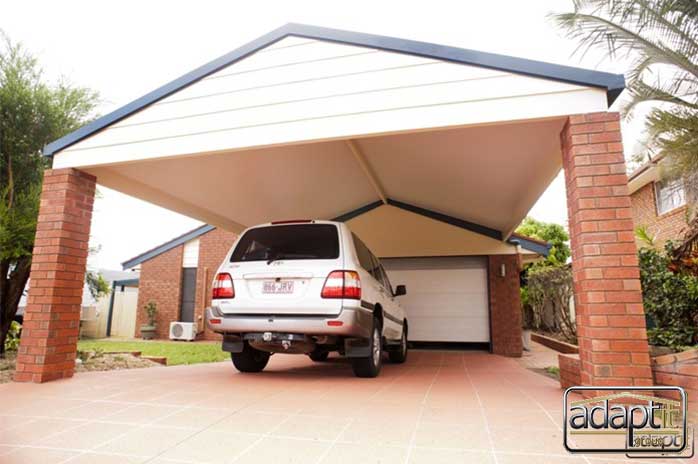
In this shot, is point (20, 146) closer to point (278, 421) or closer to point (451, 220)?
point (278, 421)

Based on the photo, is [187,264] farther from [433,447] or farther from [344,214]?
[433,447]

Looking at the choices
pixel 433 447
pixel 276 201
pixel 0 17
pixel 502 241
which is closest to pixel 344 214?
pixel 276 201

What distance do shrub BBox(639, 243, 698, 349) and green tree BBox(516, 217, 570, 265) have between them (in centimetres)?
1479

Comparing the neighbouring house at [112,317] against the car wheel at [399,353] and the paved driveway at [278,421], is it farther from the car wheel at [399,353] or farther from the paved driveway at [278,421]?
the paved driveway at [278,421]

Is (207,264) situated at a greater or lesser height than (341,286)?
greater

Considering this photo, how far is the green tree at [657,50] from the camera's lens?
21.7 ft

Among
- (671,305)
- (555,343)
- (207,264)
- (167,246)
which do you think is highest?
(167,246)

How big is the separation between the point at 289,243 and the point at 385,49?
2331 millimetres

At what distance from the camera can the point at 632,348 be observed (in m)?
3.07

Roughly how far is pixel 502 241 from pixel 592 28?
4531 millimetres

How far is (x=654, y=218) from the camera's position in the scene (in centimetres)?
1220

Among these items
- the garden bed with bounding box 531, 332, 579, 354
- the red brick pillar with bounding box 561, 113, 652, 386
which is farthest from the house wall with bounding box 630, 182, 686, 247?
the red brick pillar with bounding box 561, 113, 652, 386

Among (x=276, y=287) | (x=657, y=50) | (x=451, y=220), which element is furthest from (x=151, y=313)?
(x=657, y=50)

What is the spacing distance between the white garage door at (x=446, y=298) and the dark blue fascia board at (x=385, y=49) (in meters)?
6.66
